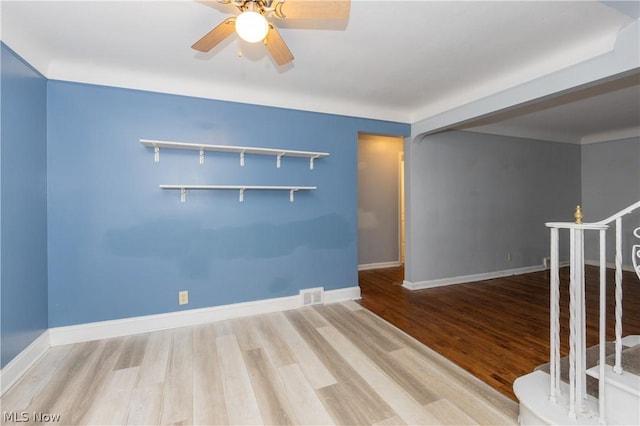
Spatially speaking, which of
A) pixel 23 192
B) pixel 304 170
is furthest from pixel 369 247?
pixel 23 192

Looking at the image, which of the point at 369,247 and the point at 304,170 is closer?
the point at 304,170

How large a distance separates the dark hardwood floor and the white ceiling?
2.38 meters

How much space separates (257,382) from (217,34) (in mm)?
2257

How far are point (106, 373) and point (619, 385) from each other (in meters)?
3.11

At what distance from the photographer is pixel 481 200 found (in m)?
4.67

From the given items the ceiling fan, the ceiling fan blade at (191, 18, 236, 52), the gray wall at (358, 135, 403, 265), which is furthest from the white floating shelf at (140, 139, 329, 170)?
the gray wall at (358, 135, 403, 265)

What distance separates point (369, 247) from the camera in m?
5.57

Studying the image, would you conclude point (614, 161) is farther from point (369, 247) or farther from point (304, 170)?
point (304, 170)

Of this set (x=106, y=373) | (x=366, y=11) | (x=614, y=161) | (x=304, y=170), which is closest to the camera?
(x=366, y=11)

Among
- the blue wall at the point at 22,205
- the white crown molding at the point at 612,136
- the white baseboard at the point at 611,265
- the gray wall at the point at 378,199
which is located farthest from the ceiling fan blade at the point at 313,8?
the white baseboard at the point at 611,265

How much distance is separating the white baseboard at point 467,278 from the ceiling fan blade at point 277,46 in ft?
11.1

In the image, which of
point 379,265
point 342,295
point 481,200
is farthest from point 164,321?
point 481,200

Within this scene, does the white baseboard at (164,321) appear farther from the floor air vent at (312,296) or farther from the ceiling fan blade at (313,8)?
the ceiling fan blade at (313,8)

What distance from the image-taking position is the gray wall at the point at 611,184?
5.05 m
